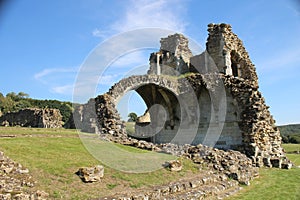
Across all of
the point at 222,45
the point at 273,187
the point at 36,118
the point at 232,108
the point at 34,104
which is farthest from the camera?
the point at 34,104

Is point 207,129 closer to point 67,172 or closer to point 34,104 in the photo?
point 67,172

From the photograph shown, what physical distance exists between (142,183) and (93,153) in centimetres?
290

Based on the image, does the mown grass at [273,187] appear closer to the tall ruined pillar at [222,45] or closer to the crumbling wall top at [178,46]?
the tall ruined pillar at [222,45]

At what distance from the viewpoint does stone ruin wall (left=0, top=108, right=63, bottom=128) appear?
28375mm

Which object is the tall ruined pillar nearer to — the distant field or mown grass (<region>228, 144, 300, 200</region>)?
mown grass (<region>228, 144, 300, 200</region>)

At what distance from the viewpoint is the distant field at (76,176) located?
7.38 m

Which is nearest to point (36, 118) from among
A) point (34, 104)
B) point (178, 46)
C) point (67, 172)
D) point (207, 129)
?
point (178, 46)

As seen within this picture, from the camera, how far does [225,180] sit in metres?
11.7

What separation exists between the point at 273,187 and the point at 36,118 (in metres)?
24.4

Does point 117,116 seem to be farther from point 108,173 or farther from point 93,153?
point 108,173

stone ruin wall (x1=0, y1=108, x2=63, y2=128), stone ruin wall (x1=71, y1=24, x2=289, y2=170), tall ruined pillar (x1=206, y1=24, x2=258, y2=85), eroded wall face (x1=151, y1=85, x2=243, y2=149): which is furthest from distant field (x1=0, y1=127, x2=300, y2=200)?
stone ruin wall (x1=0, y1=108, x2=63, y2=128)

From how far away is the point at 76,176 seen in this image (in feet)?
26.4

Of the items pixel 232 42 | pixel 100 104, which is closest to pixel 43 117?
pixel 100 104

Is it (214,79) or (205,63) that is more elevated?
(205,63)
